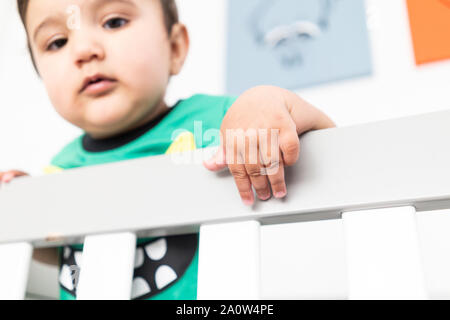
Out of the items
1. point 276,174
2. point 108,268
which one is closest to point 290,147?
point 276,174

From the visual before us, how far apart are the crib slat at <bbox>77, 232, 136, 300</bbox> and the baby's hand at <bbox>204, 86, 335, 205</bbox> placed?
0.30ft

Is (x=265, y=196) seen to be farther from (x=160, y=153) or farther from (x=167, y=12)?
(x=167, y=12)

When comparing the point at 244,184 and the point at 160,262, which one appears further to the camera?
the point at 160,262

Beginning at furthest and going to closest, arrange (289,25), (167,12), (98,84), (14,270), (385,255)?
(289,25) < (167,12) < (98,84) < (14,270) < (385,255)

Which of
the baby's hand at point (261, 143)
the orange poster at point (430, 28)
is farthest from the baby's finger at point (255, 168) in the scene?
the orange poster at point (430, 28)

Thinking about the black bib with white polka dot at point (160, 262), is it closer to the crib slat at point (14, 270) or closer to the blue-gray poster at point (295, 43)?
the crib slat at point (14, 270)

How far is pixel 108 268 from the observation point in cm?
31

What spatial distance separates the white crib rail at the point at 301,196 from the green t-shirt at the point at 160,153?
0.36 ft

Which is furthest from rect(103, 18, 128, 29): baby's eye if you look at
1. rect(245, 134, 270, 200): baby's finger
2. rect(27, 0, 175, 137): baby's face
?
rect(245, 134, 270, 200): baby's finger

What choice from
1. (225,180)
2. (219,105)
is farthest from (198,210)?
(219,105)

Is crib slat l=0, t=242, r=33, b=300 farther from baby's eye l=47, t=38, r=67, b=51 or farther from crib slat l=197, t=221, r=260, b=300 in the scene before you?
baby's eye l=47, t=38, r=67, b=51

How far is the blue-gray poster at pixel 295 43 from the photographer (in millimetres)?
701

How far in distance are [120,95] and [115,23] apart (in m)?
0.11
